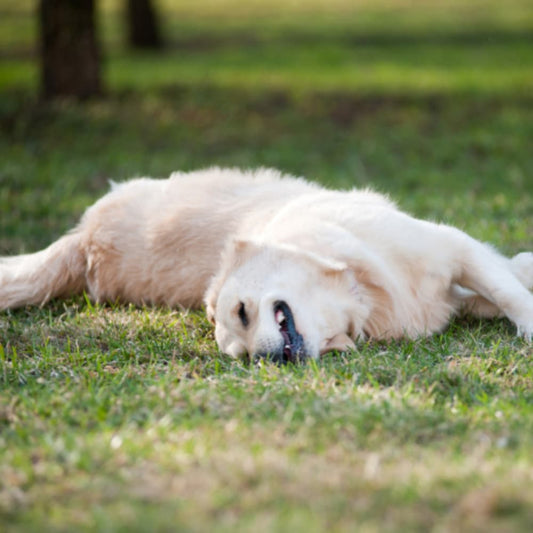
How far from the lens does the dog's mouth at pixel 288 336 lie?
4.17 metres

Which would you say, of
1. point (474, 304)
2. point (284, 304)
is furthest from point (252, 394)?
point (474, 304)

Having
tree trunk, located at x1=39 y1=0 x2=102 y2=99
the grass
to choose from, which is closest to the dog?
the grass

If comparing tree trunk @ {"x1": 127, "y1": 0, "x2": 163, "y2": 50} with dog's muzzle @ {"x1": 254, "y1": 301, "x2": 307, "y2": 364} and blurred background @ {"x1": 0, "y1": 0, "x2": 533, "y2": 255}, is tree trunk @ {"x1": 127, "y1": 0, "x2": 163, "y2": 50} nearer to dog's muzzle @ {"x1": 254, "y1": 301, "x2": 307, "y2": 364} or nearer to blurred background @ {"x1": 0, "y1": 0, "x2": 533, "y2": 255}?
blurred background @ {"x1": 0, "y1": 0, "x2": 533, "y2": 255}

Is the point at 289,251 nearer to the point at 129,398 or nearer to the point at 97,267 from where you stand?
the point at 129,398

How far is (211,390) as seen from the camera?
12.6 ft

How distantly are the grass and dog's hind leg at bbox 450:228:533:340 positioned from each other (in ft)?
0.46

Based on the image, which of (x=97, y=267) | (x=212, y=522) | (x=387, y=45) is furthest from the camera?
(x=387, y=45)

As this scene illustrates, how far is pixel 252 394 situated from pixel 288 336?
493 millimetres

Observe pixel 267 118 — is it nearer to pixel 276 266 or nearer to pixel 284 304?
pixel 276 266

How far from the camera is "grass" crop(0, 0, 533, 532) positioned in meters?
2.77

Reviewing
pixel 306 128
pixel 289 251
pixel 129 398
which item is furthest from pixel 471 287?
pixel 306 128

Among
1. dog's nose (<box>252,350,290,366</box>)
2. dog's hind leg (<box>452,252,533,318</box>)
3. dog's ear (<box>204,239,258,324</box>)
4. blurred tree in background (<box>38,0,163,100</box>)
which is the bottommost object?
dog's hind leg (<box>452,252,533,318</box>)

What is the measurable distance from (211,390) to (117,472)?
87 centimetres

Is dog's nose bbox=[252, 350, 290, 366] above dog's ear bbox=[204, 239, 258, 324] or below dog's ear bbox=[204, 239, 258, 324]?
below
